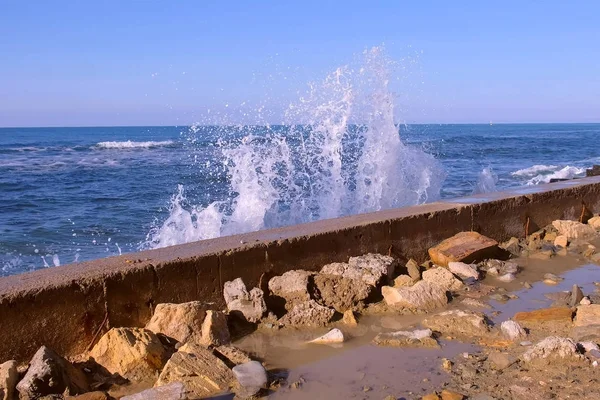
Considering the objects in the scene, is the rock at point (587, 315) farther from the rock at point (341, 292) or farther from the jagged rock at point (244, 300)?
the jagged rock at point (244, 300)

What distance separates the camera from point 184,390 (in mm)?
2799

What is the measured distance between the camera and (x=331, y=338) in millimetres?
3666

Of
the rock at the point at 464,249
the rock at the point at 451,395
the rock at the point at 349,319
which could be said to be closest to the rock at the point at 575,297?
the rock at the point at 464,249

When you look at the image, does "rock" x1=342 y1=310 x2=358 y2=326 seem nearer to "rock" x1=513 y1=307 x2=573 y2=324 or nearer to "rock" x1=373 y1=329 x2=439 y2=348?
"rock" x1=373 y1=329 x2=439 y2=348

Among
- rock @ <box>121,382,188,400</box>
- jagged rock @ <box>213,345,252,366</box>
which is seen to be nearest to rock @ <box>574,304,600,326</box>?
jagged rock @ <box>213,345,252,366</box>

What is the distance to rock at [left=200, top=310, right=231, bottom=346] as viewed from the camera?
3.49 metres

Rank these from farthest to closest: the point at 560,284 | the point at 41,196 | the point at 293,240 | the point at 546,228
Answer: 1. the point at 41,196
2. the point at 546,228
3. the point at 560,284
4. the point at 293,240

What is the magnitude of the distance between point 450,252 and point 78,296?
3146mm

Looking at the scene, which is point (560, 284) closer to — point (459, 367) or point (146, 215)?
point (459, 367)

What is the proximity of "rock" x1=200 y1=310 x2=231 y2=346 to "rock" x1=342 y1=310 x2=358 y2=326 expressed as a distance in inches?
31.4

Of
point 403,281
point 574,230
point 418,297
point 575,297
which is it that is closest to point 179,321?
point 418,297

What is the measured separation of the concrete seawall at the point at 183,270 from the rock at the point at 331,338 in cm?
77

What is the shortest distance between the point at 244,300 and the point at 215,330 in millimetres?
440

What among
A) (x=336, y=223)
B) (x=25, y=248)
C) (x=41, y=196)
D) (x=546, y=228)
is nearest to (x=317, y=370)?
(x=336, y=223)
